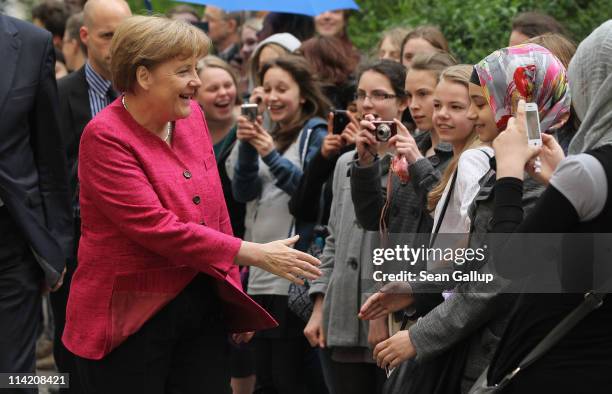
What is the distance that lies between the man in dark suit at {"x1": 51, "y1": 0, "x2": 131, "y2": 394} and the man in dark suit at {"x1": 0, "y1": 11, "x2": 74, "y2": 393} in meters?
0.58

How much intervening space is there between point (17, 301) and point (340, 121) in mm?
2032

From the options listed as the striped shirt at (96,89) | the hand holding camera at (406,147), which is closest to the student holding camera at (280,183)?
the striped shirt at (96,89)

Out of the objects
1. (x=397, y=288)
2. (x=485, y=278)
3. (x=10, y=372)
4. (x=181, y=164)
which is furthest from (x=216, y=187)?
(x=10, y=372)

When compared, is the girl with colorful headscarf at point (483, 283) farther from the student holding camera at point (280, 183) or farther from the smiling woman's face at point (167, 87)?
the student holding camera at point (280, 183)

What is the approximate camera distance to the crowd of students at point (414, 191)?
363cm

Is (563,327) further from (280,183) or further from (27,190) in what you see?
(280,183)

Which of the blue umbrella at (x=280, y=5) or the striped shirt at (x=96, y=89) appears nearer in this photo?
the striped shirt at (x=96, y=89)

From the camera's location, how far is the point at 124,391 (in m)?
4.82

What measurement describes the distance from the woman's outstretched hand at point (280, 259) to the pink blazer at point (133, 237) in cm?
A: 7

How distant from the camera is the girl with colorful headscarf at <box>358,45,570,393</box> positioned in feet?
13.9

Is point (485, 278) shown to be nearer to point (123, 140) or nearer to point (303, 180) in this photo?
point (123, 140)

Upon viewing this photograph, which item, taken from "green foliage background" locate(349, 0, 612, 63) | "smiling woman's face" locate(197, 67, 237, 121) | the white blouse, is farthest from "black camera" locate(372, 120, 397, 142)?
"green foliage background" locate(349, 0, 612, 63)

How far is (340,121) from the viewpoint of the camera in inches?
262

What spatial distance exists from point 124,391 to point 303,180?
233cm
